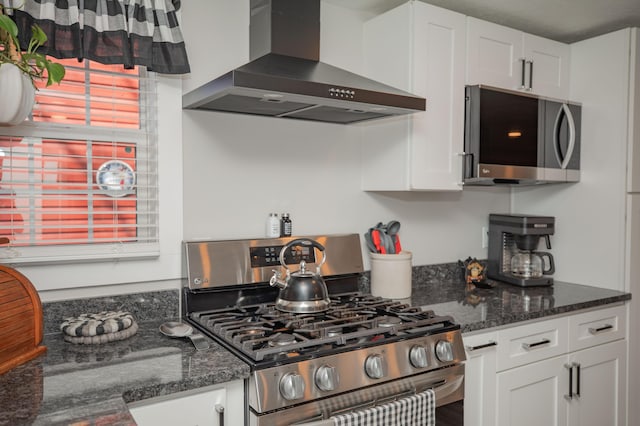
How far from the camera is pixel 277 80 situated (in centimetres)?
168

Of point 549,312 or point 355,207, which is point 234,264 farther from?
point 549,312

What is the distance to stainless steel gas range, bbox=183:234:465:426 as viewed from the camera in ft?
4.87

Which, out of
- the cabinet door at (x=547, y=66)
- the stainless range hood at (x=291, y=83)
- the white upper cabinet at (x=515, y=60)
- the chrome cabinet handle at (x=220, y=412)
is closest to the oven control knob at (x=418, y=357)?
the chrome cabinet handle at (x=220, y=412)

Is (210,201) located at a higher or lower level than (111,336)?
higher

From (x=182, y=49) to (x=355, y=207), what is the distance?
109cm

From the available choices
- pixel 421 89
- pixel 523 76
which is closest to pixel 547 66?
pixel 523 76

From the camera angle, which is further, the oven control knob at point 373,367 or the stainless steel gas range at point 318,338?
the oven control knob at point 373,367

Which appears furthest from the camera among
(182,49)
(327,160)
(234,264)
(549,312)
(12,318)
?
(327,160)

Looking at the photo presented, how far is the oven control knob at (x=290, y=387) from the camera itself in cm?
145

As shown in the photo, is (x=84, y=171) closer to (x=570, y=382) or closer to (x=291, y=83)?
(x=291, y=83)

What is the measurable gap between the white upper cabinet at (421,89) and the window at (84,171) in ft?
3.42

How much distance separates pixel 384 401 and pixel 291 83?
43.1 inches

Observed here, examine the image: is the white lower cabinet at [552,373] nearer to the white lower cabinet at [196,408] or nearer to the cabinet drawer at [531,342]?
the cabinet drawer at [531,342]

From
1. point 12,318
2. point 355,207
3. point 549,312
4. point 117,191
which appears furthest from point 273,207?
point 549,312
